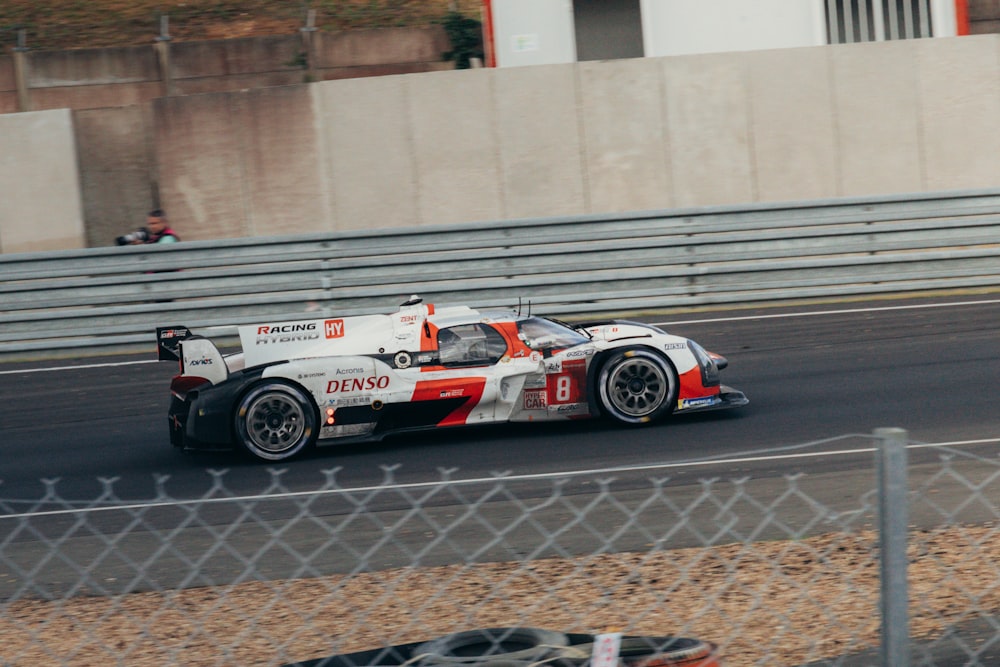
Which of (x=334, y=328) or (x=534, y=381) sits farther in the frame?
(x=334, y=328)

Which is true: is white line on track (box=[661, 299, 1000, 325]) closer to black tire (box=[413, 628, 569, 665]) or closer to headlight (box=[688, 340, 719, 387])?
headlight (box=[688, 340, 719, 387])

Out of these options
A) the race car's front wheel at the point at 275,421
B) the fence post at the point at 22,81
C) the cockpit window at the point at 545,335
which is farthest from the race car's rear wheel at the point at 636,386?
the fence post at the point at 22,81

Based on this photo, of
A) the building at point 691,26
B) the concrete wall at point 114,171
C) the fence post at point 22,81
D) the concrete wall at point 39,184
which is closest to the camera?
the concrete wall at point 39,184

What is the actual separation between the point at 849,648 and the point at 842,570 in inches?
45.5

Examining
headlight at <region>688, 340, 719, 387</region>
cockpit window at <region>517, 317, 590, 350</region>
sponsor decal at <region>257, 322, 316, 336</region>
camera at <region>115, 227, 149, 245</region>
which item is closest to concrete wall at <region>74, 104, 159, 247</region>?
camera at <region>115, 227, 149, 245</region>

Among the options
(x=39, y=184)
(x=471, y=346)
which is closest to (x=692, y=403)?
(x=471, y=346)

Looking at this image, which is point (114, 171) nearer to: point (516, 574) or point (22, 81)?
point (22, 81)

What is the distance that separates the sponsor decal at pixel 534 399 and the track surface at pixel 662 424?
0.94 ft

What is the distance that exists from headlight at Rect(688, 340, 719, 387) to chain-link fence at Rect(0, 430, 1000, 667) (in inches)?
54.7

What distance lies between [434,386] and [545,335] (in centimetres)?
102

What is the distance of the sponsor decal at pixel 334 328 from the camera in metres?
10.1

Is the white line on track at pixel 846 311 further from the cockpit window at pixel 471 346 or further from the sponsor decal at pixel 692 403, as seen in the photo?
the cockpit window at pixel 471 346

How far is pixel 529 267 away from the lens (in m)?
15.0

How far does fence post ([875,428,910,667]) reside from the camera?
320cm
